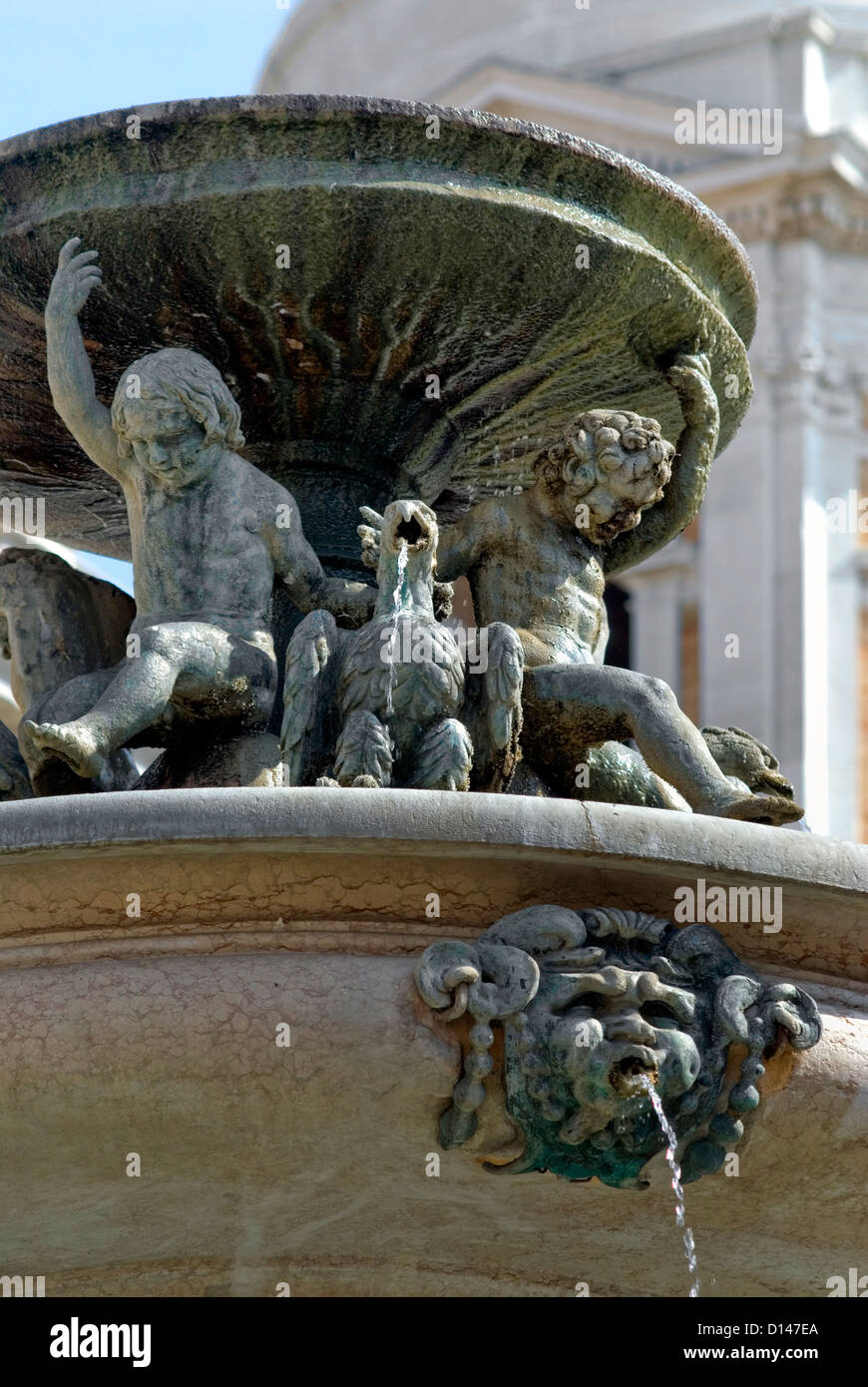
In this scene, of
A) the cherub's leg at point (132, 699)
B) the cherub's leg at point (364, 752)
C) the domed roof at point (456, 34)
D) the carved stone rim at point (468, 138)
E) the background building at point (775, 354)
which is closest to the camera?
the cherub's leg at point (364, 752)

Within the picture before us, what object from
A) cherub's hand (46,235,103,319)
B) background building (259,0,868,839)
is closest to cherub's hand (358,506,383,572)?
cherub's hand (46,235,103,319)

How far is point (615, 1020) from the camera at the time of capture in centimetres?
537

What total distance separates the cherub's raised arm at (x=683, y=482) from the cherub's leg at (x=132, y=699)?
1201 millimetres

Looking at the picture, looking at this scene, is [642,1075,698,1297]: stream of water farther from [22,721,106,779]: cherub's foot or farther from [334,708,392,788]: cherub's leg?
[22,721,106,779]: cherub's foot

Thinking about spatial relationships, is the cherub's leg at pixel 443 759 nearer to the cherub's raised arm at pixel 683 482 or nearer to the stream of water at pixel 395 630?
the stream of water at pixel 395 630

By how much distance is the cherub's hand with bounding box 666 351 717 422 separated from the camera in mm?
7113

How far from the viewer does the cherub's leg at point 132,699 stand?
605 cm

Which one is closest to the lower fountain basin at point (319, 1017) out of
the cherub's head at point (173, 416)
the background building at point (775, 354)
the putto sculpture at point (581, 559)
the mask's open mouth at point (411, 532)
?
the putto sculpture at point (581, 559)

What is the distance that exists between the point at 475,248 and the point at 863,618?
19409 mm

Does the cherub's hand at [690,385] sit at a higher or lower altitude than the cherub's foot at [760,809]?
higher

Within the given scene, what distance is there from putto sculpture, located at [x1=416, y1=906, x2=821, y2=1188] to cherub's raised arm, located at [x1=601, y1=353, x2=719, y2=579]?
1.74 meters

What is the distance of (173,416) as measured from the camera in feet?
21.2
